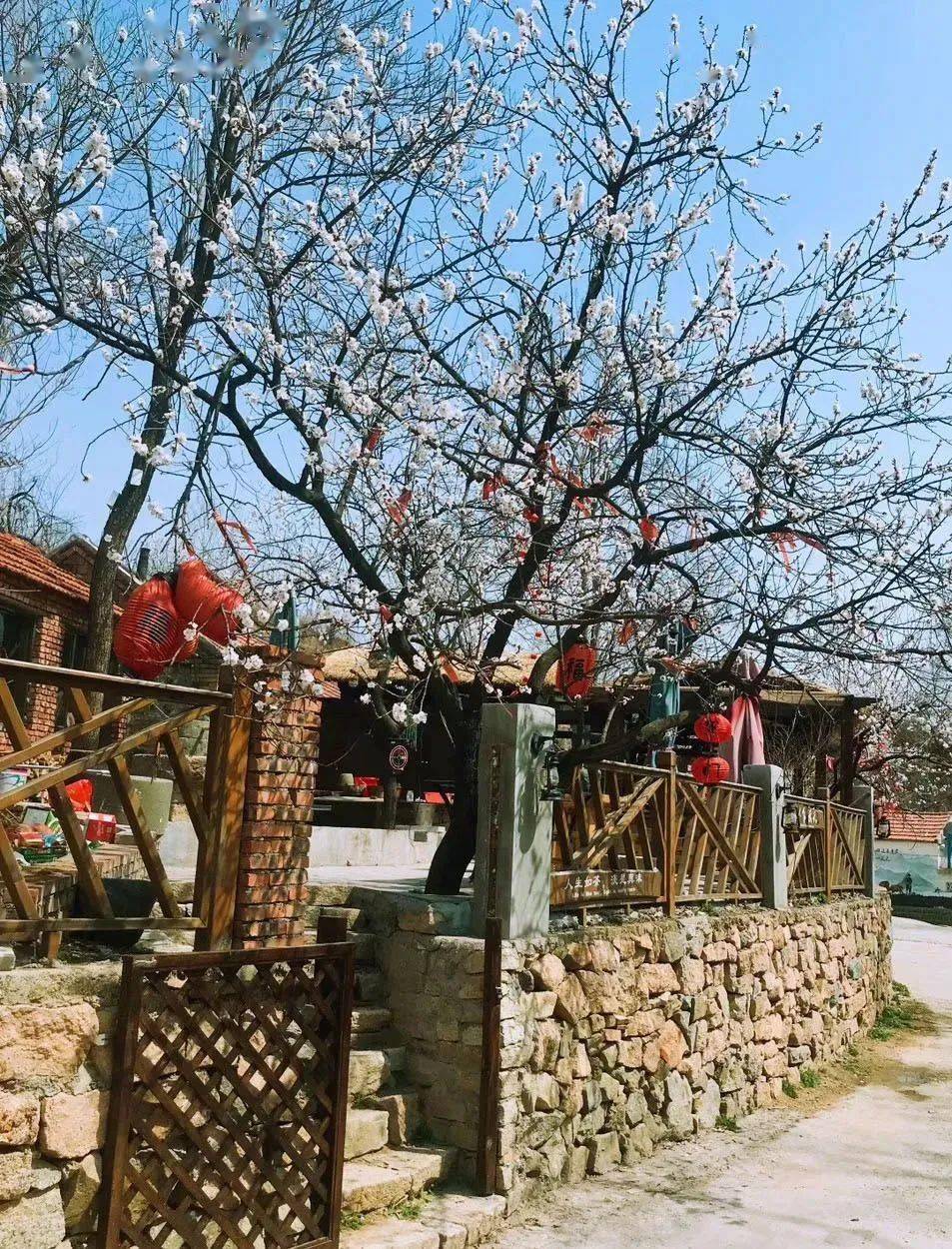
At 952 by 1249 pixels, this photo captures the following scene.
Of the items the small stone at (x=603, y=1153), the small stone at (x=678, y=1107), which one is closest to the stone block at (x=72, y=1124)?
the small stone at (x=603, y=1153)

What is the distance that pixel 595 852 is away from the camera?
22.3ft

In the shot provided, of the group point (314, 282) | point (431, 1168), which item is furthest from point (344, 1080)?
point (314, 282)

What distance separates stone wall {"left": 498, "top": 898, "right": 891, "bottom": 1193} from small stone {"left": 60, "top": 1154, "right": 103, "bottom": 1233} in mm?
2273

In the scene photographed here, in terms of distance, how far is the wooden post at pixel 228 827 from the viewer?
15.5 ft

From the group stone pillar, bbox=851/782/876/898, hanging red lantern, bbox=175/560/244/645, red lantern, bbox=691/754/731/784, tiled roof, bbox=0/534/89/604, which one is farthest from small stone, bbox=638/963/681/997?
tiled roof, bbox=0/534/89/604

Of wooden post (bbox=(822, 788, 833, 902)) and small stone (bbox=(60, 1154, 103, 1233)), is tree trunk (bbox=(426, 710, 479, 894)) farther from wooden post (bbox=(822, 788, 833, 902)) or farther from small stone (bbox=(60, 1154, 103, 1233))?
wooden post (bbox=(822, 788, 833, 902))

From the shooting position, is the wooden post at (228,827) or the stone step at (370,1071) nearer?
the wooden post at (228,827)

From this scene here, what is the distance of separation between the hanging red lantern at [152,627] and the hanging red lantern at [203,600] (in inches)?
3.2

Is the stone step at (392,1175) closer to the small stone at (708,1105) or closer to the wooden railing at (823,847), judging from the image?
the small stone at (708,1105)

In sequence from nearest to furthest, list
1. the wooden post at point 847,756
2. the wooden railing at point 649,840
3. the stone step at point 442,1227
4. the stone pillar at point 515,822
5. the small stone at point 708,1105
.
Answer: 1. the stone step at point 442,1227
2. the stone pillar at point 515,822
3. the wooden railing at point 649,840
4. the small stone at point 708,1105
5. the wooden post at point 847,756

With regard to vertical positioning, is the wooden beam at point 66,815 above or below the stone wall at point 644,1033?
above

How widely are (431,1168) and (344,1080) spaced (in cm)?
98

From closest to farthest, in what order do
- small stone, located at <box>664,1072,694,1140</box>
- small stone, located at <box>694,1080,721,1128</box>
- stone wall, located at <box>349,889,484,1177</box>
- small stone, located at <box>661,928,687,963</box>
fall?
stone wall, located at <box>349,889,484,1177</box> < small stone, located at <box>664,1072,694,1140</box> < small stone, located at <box>661,928,687,963</box> < small stone, located at <box>694,1080,721,1128</box>

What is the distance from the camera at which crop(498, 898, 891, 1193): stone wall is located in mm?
5809
